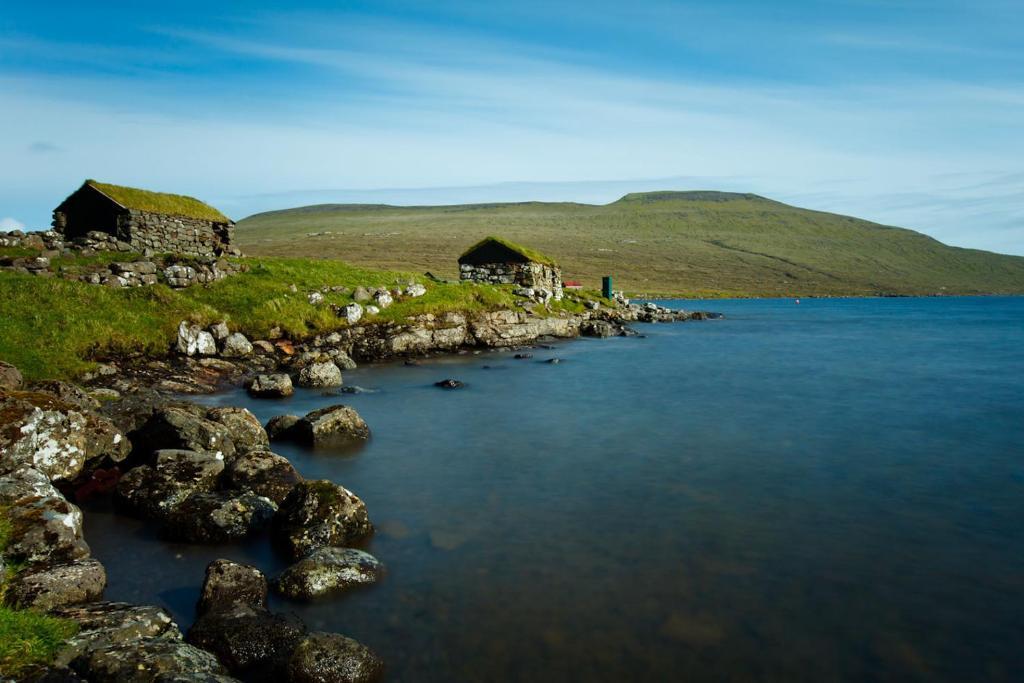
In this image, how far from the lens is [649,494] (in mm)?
13641

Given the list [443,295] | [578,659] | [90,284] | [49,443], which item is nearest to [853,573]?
[578,659]

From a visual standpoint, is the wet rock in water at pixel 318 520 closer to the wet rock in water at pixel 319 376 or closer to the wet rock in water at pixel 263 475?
the wet rock in water at pixel 263 475

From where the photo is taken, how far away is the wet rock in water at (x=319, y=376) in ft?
82.4

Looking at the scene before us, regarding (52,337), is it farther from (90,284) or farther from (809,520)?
(809,520)

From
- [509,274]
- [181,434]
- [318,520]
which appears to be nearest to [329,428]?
[181,434]

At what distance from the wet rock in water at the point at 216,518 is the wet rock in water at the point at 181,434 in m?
2.77

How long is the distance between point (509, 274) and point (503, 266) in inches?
35.8

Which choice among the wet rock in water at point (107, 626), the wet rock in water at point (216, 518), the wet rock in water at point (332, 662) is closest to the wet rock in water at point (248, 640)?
the wet rock in water at point (332, 662)

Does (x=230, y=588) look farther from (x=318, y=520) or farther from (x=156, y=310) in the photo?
(x=156, y=310)

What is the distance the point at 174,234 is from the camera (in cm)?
3784

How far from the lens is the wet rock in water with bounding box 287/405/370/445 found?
17000mm

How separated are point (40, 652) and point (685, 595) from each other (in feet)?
24.9

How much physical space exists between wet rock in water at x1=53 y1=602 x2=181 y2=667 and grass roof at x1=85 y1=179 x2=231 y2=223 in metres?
34.0

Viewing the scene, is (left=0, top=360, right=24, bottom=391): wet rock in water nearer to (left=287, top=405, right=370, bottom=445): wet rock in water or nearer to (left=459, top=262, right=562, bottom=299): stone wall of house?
(left=287, top=405, right=370, bottom=445): wet rock in water
